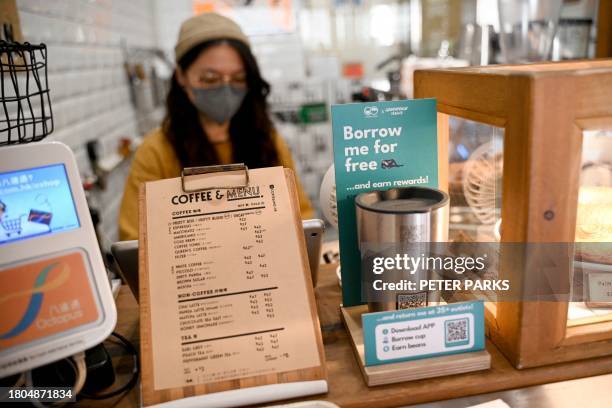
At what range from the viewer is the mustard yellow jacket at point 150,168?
7.45 feet

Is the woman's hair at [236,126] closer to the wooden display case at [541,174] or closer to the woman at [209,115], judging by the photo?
the woman at [209,115]

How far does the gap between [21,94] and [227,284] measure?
45.0 inches

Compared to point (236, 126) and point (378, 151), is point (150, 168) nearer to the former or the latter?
point (236, 126)

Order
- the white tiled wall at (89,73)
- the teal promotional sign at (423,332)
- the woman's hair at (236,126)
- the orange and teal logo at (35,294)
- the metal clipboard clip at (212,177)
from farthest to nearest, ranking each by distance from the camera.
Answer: the woman's hair at (236,126) → the white tiled wall at (89,73) → the metal clipboard clip at (212,177) → the teal promotional sign at (423,332) → the orange and teal logo at (35,294)

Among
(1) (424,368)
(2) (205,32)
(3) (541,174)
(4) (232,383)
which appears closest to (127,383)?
(4) (232,383)

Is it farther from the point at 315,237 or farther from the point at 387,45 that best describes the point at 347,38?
the point at 315,237

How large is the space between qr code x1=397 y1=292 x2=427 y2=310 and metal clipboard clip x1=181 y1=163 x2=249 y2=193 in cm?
36

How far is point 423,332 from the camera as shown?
0.86m

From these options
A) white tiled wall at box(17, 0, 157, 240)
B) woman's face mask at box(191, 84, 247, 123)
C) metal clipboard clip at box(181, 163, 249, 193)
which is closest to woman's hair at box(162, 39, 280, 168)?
woman's face mask at box(191, 84, 247, 123)

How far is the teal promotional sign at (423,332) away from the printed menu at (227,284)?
103 millimetres

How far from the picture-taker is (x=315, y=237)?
105 centimetres

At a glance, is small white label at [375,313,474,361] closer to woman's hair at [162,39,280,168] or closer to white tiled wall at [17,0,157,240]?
white tiled wall at [17,0,157,240]

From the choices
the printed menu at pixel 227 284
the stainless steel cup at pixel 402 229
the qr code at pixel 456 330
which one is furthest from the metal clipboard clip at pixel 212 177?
the qr code at pixel 456 330

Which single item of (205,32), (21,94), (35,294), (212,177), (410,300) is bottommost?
(410,300)
